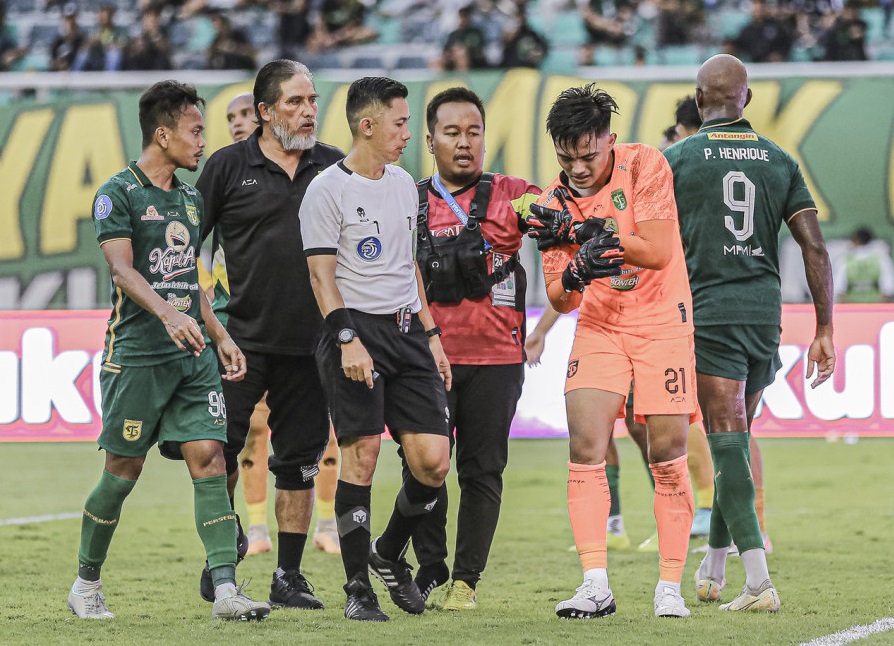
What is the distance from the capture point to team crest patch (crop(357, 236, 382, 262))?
17.9 feet

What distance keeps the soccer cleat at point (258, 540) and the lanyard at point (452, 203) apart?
2888 millimetres

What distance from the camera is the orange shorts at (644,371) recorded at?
17.7ft

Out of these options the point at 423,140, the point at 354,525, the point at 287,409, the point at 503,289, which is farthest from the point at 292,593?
the point at 423,140

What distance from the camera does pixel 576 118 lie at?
5.27 m

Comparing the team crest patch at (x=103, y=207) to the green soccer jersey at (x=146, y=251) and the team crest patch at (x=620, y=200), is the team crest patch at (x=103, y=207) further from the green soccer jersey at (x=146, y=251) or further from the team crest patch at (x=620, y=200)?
the team crest patch at (x=620, y=200)

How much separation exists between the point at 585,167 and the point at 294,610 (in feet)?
7.39

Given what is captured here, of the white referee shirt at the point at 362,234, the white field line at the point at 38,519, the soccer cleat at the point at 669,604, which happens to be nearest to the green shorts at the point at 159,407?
the white referee shirt at the point at 362,234

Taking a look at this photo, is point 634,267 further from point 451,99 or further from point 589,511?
point 451,99

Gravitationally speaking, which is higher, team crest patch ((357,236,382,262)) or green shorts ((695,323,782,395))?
team crest patch ((357,236,382,262))

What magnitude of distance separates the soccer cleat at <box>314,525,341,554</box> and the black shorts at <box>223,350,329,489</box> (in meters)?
1.88

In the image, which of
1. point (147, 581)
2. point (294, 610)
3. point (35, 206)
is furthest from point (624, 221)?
point (35, 206)

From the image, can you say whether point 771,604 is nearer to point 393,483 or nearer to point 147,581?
point 147,581

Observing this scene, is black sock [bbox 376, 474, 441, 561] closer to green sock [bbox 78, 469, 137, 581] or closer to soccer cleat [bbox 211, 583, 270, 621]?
soccer cleat [bbox 211, 583, 270, 621]

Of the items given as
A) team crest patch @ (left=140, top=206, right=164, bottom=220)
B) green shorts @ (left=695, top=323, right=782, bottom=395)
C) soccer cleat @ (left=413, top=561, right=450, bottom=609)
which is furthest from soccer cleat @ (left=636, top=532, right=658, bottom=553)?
team crest patch @ (left=140, top=206, right=164, bottom=220)
